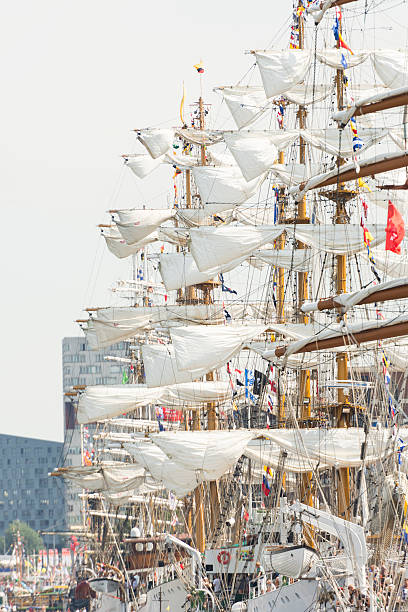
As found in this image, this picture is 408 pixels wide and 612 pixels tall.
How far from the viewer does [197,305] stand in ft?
203

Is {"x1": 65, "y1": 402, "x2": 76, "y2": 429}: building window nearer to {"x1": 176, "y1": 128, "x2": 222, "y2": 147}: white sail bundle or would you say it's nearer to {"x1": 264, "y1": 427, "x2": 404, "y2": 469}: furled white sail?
{"x1": 176, "y1": 128, "x2": 222, "y2": 147}: white sail bundle

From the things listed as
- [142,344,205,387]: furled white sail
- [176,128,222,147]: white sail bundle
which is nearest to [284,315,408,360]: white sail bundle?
[142,344,205,387]: furled white sail

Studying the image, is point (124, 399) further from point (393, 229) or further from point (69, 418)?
point (69, 418)

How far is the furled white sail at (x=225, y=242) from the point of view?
53.2 metres

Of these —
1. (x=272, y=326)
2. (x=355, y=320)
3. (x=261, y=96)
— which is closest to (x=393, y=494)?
(x=355, y=320)

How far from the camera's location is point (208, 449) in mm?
53812

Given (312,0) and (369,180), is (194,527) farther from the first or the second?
(312,0)

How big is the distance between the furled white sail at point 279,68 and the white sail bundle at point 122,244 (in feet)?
51.3

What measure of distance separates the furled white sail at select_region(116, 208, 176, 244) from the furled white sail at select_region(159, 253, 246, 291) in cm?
151

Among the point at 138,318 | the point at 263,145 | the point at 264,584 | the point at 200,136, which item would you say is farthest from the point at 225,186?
the point at 264,584

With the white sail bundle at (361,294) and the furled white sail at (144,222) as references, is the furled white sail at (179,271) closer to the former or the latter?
the furled white sail at (144,222)

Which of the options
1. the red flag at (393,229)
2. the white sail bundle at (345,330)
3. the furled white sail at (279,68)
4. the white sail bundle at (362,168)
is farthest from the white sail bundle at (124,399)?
the red flag at (393,229)

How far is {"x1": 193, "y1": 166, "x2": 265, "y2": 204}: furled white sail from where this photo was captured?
2180 inches

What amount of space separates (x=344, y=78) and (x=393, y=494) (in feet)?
57.1
